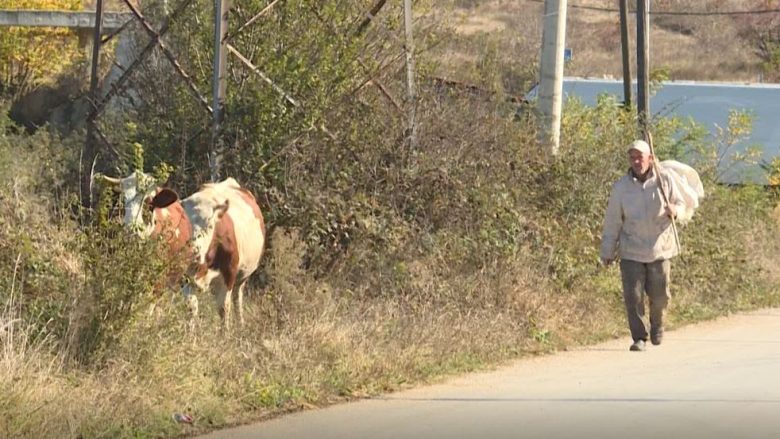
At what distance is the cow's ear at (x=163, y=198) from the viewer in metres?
12.6

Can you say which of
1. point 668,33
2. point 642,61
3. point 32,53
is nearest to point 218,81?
point 642,61

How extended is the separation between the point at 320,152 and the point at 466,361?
4.12 meters

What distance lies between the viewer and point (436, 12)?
61.7 ft

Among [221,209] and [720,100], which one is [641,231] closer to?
[221,209]

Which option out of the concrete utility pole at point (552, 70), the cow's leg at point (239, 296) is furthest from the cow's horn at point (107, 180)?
the concrete utility pole at point (552, 70)

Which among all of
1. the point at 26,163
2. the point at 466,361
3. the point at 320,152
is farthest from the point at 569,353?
the point at 26,163

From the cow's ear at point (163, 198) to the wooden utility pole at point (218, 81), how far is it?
3524 mm

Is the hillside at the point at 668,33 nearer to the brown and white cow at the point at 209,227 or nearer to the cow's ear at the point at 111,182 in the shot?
the brown and white cow at the point at 209,227

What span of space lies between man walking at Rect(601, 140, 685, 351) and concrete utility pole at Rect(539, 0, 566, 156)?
4793mm

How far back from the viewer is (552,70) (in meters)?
19.2

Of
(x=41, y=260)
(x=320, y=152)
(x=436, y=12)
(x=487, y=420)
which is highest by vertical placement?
(x=436, y=12)

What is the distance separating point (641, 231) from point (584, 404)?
3113 millimetres

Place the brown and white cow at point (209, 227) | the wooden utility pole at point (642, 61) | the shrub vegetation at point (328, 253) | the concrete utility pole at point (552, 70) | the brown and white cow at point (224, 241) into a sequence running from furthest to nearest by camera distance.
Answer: the wooden utility pole at point (642, 61), the concrete utility pole at point (552, 70), the brown and white cow at point (224, 241), the brown and white cow at point (209, 227), the shrub vegetation at point (328, 253)

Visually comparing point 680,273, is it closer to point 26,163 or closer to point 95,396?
point 26,163
